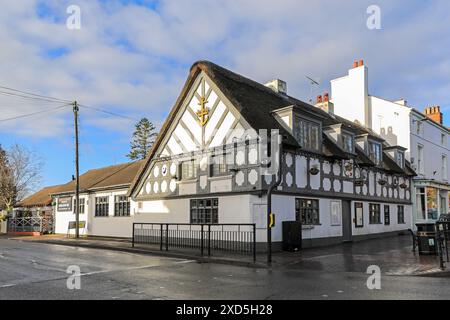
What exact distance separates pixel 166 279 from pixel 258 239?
7.35 metres

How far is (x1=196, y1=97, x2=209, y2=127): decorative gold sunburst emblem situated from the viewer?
19803 mm

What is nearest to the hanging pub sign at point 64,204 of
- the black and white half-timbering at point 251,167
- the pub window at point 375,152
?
the black and white half-timbering at point 251,167

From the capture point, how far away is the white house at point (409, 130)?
1161 inches

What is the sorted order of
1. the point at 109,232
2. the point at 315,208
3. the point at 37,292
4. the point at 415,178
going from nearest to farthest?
the point at 37,292 < the point at 315,208 < the point at 109,232 < the point at 415,178

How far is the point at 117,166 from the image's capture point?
33.6 metres

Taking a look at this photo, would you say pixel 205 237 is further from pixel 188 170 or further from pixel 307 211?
pixel 307 211

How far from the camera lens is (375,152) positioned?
994 inches

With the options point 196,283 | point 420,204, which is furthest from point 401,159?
point 196,283

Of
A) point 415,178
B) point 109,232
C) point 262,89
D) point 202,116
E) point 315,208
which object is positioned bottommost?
point 109,232

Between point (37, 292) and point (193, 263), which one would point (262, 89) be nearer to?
point (193, 263)

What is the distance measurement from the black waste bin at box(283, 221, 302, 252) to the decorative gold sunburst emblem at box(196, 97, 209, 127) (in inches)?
252

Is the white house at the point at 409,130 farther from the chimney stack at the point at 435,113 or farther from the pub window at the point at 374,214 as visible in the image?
the pub window at the point at 374,214

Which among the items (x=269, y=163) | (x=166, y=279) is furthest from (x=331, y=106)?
(x=166, y=279)

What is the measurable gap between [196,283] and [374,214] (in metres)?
17.9
